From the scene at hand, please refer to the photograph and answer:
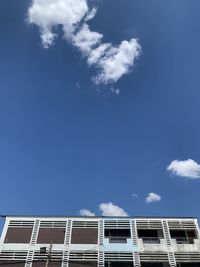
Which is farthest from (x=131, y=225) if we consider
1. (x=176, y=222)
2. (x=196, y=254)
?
(x=196, y=254)

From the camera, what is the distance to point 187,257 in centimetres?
3169

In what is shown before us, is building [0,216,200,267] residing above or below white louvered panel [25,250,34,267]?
above

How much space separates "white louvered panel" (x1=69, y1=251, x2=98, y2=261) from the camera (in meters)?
31.4

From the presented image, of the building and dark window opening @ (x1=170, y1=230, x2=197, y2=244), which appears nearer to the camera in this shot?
the building

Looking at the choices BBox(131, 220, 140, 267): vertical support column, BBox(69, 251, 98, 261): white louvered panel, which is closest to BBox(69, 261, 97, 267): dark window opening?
BBox(69, 251, 98, 261): white louvered panel

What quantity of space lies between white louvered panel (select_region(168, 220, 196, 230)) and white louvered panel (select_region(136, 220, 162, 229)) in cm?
111

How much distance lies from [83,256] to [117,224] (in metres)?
4.88

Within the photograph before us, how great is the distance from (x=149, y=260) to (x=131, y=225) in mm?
3954

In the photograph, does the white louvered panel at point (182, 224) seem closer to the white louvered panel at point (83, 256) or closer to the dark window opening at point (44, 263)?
the white louvered panel at point (83, 256)

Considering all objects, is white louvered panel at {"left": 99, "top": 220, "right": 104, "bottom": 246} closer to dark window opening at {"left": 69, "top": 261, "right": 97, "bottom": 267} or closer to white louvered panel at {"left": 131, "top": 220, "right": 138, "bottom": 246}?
dark window opening at {"left": 69, "top": 261, "right": 97, "bottom": 267}

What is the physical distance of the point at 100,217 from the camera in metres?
34.9

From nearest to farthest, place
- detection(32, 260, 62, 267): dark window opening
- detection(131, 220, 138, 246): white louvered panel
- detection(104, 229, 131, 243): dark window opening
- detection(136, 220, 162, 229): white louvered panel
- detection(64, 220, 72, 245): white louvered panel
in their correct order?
detection(32, 260, 62, 267): dark window opening → detection(64, 220, 72, 245): white louvered panel → detection(131, 220, 138, 246): white louvered panel → detection(104, 229, 131, 243): dark window opening → detection(136, 220, 162, 229): white louvered panel

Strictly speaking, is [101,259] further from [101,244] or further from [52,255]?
[52,255]

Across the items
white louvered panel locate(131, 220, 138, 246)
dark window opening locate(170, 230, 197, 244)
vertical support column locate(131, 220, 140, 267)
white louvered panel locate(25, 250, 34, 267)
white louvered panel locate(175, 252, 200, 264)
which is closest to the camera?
white louvered panel locate(25, 250, 34, 267)
